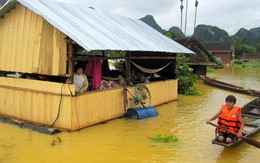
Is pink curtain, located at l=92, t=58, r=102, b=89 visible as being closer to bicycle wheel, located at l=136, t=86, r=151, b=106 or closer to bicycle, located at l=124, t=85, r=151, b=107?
bicycle, located at l=124, t=85, r=151, b=107

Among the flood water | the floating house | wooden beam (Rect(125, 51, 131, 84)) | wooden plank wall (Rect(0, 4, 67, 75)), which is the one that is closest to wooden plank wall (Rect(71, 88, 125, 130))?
the floating house

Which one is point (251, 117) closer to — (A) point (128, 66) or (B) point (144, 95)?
(B) point (144, 95)

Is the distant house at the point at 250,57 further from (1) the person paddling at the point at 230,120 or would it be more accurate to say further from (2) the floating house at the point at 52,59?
(1) the person paddling at the point at 230,120

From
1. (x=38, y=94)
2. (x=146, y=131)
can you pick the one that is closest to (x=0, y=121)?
(x=38, y=94)

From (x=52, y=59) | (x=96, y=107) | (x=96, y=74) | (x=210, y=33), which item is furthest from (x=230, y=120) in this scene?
(x=210, y=33)

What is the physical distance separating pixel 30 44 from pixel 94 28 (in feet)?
6.95

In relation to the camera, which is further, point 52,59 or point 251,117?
point 251,117

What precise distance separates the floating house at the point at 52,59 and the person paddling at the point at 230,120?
366cm

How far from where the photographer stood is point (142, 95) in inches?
463

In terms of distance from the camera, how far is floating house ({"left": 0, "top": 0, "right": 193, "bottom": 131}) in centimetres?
880

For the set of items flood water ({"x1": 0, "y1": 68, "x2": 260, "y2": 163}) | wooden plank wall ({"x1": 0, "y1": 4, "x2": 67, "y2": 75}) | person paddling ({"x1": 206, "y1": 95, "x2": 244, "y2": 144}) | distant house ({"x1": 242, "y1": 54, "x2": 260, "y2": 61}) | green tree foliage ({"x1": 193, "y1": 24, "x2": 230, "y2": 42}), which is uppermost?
green tree foliage ({"x1": 193, "y1": 24, "x2": 230, "y2": 42})

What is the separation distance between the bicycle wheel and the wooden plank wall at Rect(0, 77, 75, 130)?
3407 mm

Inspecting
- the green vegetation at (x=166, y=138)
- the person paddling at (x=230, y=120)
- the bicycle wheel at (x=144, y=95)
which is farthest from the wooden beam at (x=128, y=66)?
the person paddling at (x=230, y=120)

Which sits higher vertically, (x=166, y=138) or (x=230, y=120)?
(x=230, y=120)
